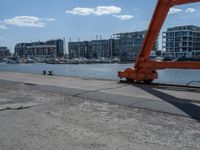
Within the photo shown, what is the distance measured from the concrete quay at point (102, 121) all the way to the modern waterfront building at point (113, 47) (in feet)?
451

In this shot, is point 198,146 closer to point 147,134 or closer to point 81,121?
point 147,134

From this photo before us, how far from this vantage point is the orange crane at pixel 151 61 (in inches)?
557

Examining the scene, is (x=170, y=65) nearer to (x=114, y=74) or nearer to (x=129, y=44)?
(x=114, y=74)

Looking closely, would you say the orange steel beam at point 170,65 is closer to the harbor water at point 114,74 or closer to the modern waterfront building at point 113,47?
the harbor water at point 114,74

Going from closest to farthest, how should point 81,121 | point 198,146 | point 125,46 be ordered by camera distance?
point 198,146, point 81,121, point 125,46

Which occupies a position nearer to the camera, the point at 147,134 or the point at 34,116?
the point at 147,134

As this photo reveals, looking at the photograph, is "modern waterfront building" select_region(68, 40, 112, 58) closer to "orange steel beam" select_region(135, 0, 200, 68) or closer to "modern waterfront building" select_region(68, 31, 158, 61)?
"modern waterfront building" select_region(68, 31, 158, 61)

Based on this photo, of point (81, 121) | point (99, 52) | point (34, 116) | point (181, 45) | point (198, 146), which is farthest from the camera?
point (99, 52)

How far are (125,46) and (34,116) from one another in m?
161

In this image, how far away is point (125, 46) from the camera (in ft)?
550

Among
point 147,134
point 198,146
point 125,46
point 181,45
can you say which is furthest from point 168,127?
point 125,46

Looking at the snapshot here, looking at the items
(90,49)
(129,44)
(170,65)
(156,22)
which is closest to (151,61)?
(170,65)

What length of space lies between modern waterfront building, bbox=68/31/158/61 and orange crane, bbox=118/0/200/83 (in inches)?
5181

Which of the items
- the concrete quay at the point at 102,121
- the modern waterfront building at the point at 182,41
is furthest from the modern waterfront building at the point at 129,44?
the concrete quay at the point at 102,121
